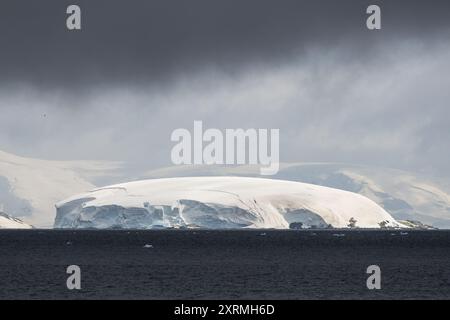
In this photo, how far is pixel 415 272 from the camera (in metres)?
122

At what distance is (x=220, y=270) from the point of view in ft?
407

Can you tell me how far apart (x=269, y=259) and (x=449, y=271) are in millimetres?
35195

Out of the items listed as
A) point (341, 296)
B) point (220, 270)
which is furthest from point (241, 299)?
point (220, 270)

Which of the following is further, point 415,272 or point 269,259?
point 269,259

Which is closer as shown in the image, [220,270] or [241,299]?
[241,299]

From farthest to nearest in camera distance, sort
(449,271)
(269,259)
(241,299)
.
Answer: (269,259)
(449,271)
(241,299)
